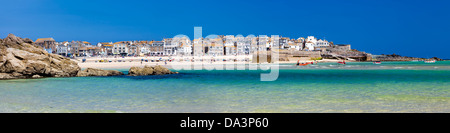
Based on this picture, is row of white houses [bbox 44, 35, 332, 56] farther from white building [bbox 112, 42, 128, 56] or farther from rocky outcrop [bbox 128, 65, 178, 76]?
rocky outcrop [bbox 128, 65, 178, 76]

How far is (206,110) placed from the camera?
9.53m

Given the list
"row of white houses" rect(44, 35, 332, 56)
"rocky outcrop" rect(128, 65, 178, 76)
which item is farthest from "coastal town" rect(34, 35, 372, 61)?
"rocky outcrop" rect(128, 65, 178, 76)

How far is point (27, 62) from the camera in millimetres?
23250

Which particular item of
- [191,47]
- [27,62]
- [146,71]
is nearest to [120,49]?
[191,47]

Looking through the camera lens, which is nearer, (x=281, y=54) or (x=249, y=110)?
(x=249, y=110)

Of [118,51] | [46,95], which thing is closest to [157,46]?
[118,51]

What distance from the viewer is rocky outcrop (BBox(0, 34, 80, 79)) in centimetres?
2266

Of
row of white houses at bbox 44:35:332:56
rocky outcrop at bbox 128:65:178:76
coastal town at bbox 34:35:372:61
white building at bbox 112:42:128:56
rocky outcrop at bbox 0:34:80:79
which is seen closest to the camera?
rocky outcrop at bbox 0:34:80:79

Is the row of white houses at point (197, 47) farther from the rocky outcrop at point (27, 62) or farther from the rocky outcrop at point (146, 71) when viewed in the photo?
the rocky outcrop at point (27, 62)

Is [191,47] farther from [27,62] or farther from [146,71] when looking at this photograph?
[27,62]

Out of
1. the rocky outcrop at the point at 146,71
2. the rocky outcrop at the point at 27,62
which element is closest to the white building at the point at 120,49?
the rocky outcrop at the point at 146,71

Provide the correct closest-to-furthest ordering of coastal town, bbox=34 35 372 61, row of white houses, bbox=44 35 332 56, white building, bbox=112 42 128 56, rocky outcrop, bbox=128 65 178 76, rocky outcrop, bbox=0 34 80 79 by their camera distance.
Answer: rocky outcrop, bbox=0 34 80 79 → rocky outcrop, bbox=128 65 178 76 → coastal town, bbox=34 35 372 61 → row of white houses, bbox=44 35 332 56 → white building, bbox=112 42 128 56
